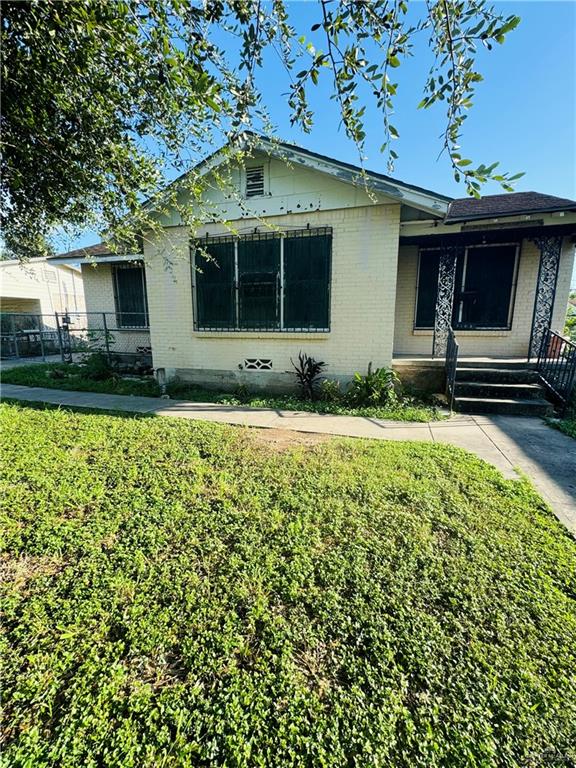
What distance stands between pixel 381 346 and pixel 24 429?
589cm

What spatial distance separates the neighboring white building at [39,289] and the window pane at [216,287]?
35.2 ft

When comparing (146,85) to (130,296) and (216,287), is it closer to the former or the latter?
(216,287)

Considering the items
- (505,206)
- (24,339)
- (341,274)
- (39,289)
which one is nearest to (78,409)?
(341,274)

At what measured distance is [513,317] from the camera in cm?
737

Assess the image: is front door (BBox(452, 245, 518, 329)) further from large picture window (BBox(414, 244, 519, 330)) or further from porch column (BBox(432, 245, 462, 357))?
porch column (BBox(432, 245, 462, 357))

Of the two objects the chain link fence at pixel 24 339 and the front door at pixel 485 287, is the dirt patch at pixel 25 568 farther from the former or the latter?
the chain link fence at pixel 24 339

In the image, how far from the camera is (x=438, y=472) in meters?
3.65

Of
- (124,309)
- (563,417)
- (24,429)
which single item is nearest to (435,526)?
(563,417)

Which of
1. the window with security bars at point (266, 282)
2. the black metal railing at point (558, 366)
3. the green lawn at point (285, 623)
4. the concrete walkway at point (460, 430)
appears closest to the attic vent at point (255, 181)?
the window with security bars at point (266, 282)

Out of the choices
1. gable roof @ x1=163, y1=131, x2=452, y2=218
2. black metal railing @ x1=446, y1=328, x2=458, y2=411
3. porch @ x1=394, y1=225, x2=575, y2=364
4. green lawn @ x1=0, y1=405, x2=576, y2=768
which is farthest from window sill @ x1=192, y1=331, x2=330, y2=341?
green lawn @ x1=0, y1=405, x2=576, y2=768

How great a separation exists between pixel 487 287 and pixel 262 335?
506 cm

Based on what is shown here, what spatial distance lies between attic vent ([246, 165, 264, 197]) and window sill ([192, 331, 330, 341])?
273cm

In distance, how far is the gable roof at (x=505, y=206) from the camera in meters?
6.10

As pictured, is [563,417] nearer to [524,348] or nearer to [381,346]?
[524,348]
